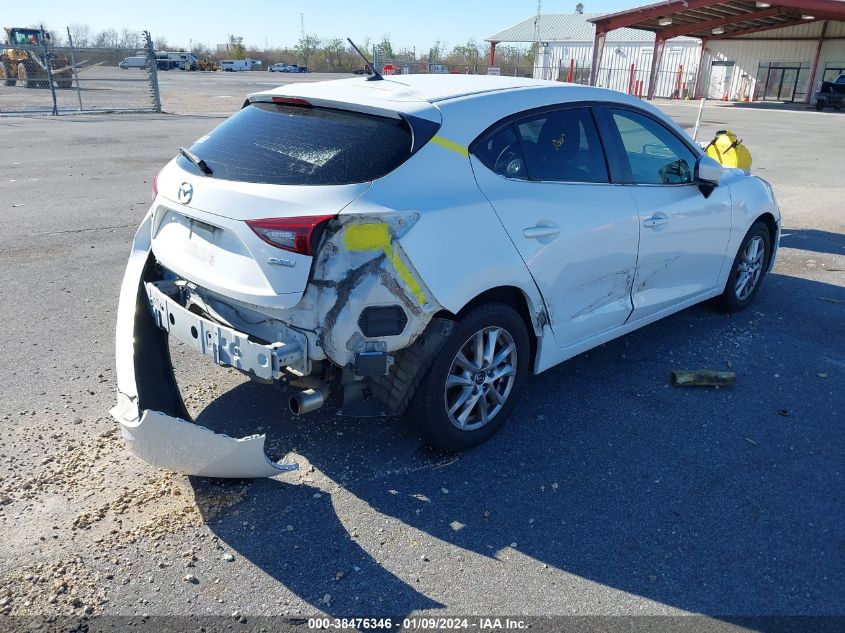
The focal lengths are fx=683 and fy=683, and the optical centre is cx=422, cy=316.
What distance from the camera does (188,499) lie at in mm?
3168

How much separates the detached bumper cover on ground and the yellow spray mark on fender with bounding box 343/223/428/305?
0.92 meters

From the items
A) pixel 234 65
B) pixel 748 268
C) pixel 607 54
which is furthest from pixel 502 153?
pixel 234 65

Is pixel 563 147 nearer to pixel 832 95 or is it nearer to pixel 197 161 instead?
pixel 197 161

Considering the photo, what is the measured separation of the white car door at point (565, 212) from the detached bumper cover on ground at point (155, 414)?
165 cm

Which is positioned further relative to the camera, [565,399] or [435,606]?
[565,399]

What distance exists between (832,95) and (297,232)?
39627 mm

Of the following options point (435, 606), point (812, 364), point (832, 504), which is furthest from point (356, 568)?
point (812, 364)

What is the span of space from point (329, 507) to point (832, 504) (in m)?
2.43

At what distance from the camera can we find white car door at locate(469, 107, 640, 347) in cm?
347

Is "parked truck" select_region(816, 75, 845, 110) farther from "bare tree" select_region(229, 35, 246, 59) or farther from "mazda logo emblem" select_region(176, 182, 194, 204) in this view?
"bare tree" select_region(229, 35, 246, 59)

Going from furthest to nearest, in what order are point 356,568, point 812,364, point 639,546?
point 812,364 → point 639,546 → point 356,568

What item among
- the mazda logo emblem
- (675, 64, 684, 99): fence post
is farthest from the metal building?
the mazda logo emblem

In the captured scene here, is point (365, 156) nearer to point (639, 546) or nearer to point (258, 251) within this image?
point (258, 251)

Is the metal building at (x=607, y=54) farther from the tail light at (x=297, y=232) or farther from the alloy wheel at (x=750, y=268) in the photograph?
the tail light at (x=297, y=232)
